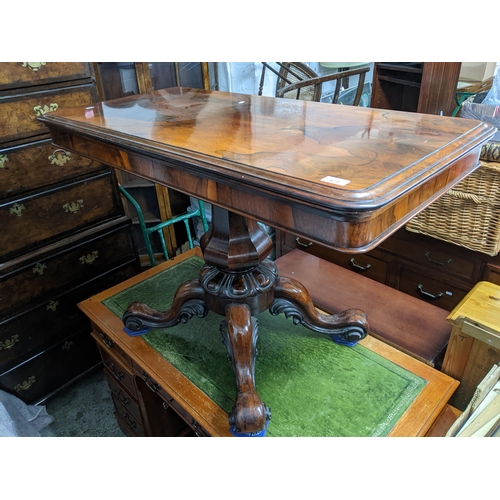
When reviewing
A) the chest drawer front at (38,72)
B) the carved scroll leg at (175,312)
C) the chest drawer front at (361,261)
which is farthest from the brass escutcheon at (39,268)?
the chest drawer front at (361,261)

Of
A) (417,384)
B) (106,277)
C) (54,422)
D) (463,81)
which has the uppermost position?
(463,81)

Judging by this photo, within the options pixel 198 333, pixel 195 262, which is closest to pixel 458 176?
pixel 198 333

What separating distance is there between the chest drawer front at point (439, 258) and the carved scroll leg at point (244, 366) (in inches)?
32.4

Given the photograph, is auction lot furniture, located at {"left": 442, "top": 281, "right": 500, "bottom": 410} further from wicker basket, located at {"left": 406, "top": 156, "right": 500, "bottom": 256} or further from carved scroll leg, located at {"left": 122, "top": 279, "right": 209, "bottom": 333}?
carved scroll leg, located at {"left": 122, "top": 279, "right": 209, "bottom": 333}

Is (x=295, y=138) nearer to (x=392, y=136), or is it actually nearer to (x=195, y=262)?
(x=392, y=136)

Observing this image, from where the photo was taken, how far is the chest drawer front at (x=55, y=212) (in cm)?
132

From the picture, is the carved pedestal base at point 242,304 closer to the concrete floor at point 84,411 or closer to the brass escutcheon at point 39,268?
the brass escutcheon at point 39,268

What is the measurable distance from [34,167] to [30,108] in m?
0.18

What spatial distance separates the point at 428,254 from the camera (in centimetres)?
152

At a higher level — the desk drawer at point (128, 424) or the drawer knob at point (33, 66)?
the drawer knob at point (33, 66)

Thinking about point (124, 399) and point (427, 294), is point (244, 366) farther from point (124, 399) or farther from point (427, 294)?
point (427, 294)

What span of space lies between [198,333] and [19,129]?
80 centimetres

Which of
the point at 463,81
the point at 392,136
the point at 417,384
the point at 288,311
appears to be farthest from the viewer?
the point at 463,81

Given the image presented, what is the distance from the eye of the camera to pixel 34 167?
1.31 meters
